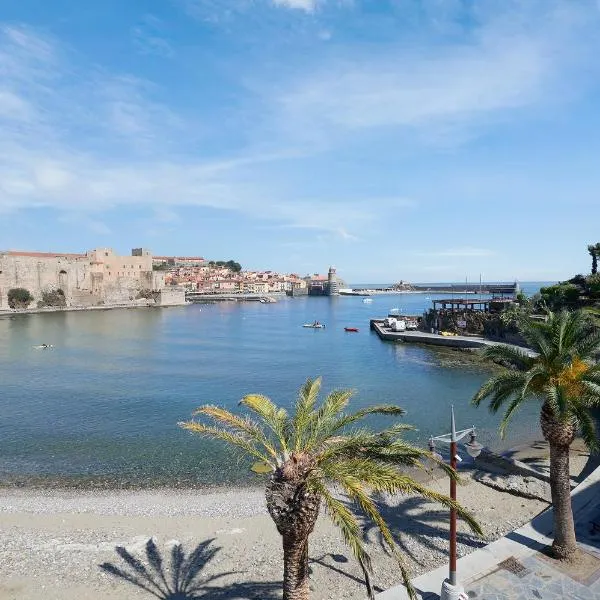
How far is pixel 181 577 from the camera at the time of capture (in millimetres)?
10430

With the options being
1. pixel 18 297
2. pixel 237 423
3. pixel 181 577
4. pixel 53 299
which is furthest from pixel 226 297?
pixel 237 423

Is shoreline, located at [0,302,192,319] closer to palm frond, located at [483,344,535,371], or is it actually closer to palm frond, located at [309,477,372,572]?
palm frond, located at [483,344,535,371]

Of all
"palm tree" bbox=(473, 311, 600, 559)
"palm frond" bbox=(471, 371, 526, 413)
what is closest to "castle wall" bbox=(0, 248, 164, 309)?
"palm frond" bbox=(471, 371, 526, 413)

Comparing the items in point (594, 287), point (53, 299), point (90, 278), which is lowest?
point (53, 299)

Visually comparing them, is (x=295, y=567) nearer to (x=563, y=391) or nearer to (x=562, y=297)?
(x=563, y=391)

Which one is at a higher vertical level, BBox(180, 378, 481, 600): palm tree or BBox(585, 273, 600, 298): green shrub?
BBox(585, 273, 600, 298): green shrub

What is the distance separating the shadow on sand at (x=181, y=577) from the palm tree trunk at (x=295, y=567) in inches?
106

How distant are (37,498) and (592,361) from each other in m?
16.8

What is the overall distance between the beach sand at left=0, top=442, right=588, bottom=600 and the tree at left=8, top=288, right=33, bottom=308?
9712 cm

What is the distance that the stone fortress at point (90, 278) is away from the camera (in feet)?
330

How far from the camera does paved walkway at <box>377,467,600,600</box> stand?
28.2 feet

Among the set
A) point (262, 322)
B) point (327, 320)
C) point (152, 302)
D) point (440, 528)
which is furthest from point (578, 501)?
point (152, 302)

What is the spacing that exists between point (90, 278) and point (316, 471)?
120763 millimetres

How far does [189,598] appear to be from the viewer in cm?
962
